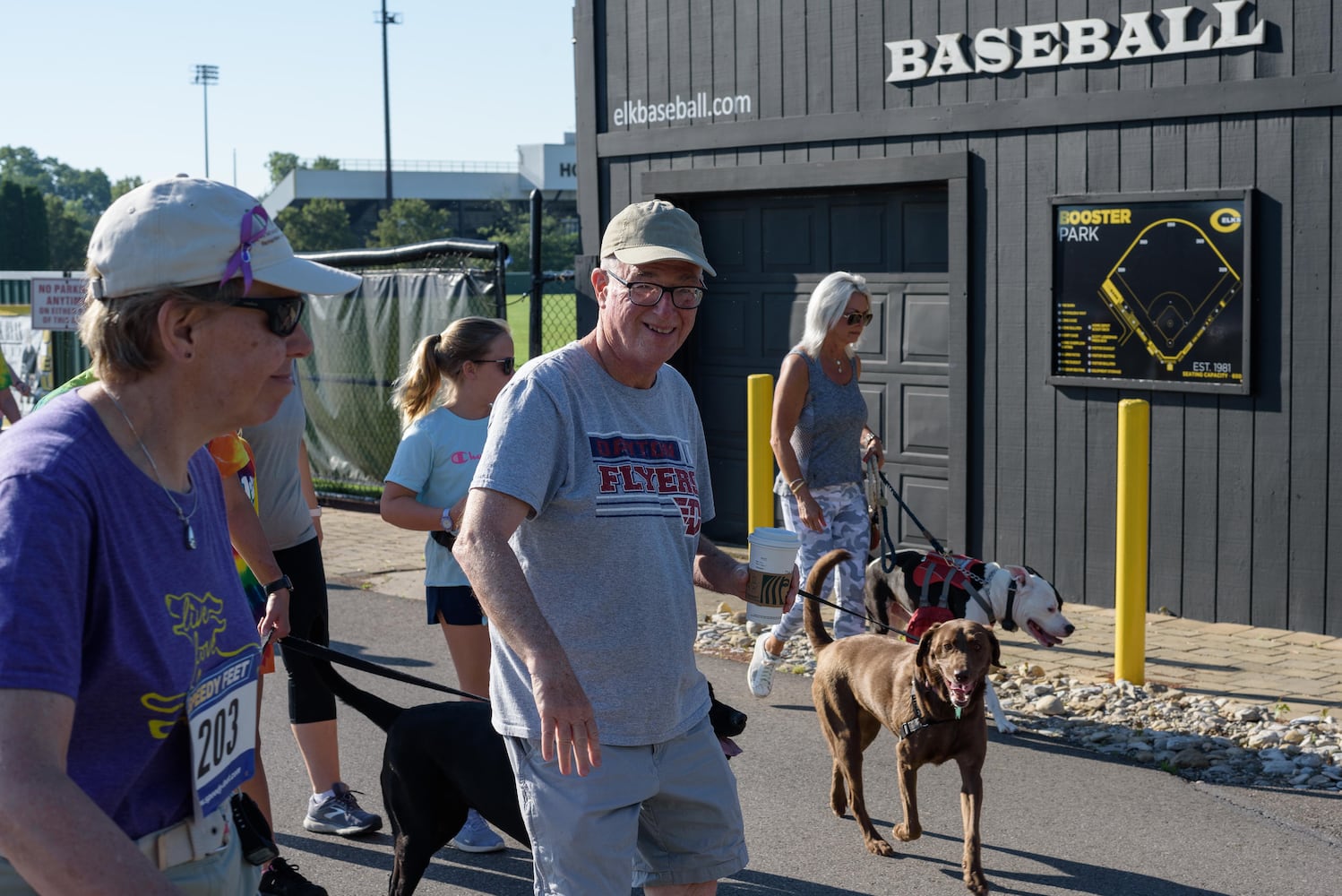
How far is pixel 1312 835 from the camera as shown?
5113mm

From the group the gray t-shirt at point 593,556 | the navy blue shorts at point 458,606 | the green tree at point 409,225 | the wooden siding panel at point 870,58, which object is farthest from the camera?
the green tree at point 409,225

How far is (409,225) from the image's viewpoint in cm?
6212

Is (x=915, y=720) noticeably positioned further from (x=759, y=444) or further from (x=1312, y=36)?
(x=1312, y=36)

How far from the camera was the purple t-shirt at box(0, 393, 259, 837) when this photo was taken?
1.70m

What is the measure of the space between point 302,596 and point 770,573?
2202 millimetres

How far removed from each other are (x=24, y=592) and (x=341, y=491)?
12386mm

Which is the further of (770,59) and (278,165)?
(278,165)

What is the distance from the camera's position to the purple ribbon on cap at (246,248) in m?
1.99

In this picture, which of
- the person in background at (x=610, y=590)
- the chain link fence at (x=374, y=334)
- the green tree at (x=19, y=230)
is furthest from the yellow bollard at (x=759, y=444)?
the green tree at (x=19, y=230)

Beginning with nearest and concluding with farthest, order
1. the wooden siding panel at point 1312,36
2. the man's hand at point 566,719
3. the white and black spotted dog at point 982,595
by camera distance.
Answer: the man's hand at point 566,719, the white and black spotted dog at point 982,595, the wooden siding panel at point 1312,36

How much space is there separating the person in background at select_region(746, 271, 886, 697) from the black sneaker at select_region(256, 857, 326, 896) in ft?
9.07

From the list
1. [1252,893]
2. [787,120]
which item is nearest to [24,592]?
[1252,893]

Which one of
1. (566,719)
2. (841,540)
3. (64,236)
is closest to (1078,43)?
(841,540)

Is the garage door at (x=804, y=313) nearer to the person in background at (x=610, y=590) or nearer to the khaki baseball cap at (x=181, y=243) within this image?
the person in background at (x=610, y=590)
